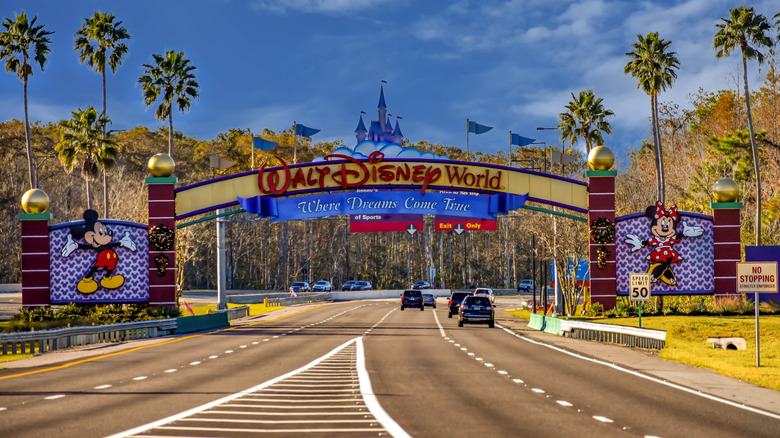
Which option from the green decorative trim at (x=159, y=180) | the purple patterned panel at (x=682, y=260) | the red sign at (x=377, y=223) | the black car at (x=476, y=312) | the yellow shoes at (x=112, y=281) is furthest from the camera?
the red sign at (x=377, y=223)

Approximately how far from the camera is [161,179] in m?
44.3

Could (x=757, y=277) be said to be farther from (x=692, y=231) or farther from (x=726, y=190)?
(x=726, y=190)

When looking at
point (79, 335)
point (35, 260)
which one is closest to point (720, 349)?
point (79, 335)

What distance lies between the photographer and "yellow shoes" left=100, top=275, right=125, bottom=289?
1670 inches

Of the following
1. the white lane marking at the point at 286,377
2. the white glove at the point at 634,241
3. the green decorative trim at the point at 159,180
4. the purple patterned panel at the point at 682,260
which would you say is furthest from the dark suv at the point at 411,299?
the white lane marking at the point at 286,377

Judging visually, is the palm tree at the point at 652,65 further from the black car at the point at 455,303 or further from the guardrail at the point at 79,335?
the guardrail at the point at 79,335

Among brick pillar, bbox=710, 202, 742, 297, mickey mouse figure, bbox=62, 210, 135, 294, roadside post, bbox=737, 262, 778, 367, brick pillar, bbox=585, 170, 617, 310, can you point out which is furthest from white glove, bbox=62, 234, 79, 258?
roadside post, bbox=737, 262, 778, 367

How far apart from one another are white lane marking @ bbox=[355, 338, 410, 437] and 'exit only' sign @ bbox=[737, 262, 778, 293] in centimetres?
958

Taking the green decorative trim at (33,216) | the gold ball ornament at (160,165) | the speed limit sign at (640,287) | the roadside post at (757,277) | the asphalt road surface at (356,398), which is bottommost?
the asphalt road surface at (356,398)

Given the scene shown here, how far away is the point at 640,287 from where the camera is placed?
32.5 meters

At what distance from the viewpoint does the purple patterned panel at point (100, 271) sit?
138 ft

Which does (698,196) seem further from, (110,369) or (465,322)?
(110,369)

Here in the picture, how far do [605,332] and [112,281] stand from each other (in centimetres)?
2265

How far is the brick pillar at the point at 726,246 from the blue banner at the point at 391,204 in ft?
31.2
